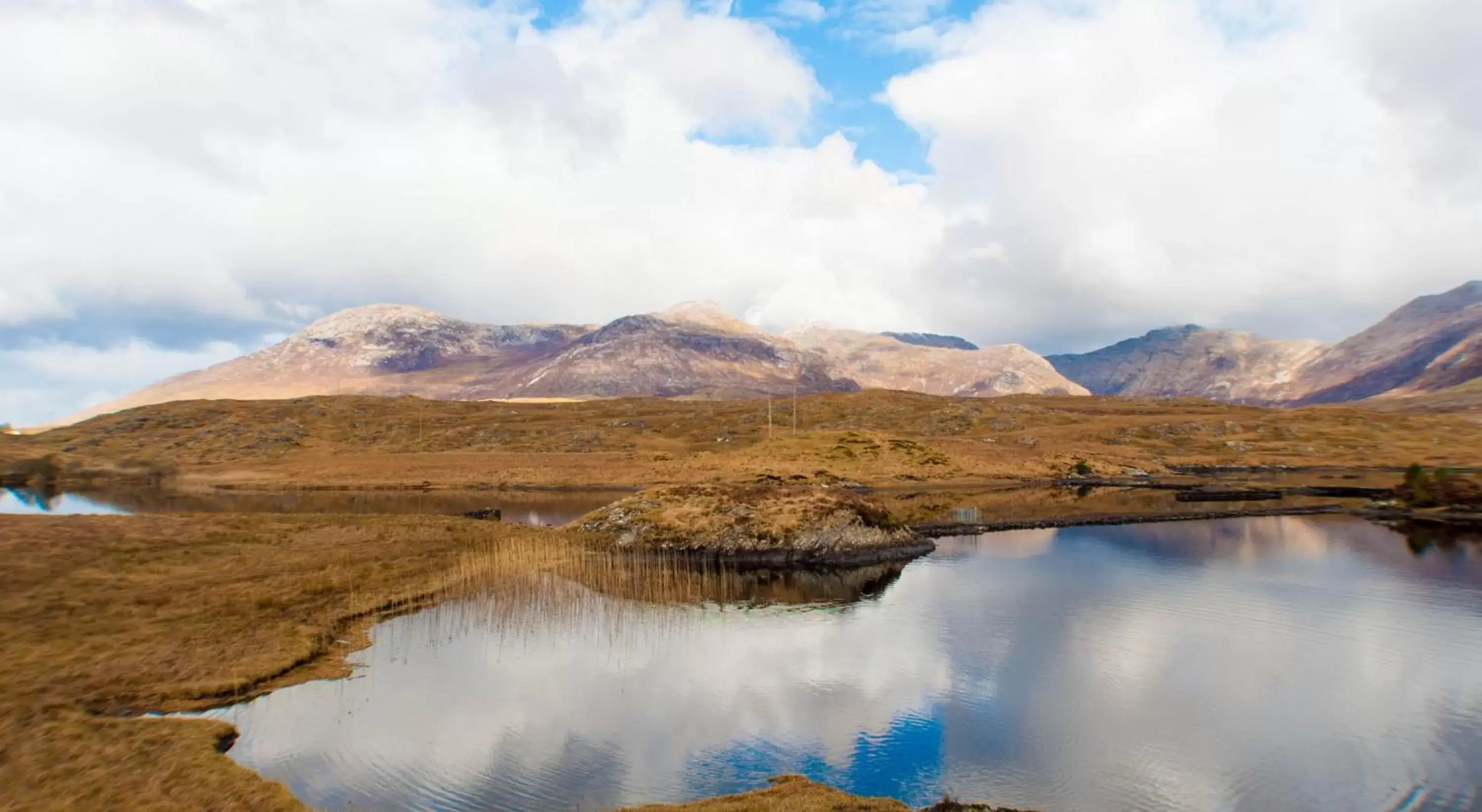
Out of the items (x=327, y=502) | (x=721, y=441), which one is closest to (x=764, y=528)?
(x=327, y=502)

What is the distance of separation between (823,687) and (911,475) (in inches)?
2817

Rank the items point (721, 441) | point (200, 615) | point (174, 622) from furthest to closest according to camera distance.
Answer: point (721, 441)
point (200, 615)
point (174, 622)

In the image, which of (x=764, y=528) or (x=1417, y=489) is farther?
(x=1417, y=489)

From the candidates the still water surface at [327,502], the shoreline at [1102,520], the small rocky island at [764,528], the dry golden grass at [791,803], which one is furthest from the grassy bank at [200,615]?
the still water surface at [327,502]

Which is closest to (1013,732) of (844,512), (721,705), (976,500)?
(721,705)

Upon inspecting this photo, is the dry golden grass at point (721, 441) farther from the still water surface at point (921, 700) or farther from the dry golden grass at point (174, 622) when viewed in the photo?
the still water surface at point (921, 700)

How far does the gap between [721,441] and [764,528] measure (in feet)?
289

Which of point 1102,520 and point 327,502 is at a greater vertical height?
point 327,502

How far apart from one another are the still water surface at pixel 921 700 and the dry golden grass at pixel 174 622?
5.93 ft

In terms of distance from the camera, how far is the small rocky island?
150ft

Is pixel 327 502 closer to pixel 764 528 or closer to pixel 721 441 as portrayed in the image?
pixel 764 528

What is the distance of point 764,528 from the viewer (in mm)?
47000

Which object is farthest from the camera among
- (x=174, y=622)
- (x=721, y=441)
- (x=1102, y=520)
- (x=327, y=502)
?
(x=721, y=441)

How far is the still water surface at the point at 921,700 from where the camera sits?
59.5ft
